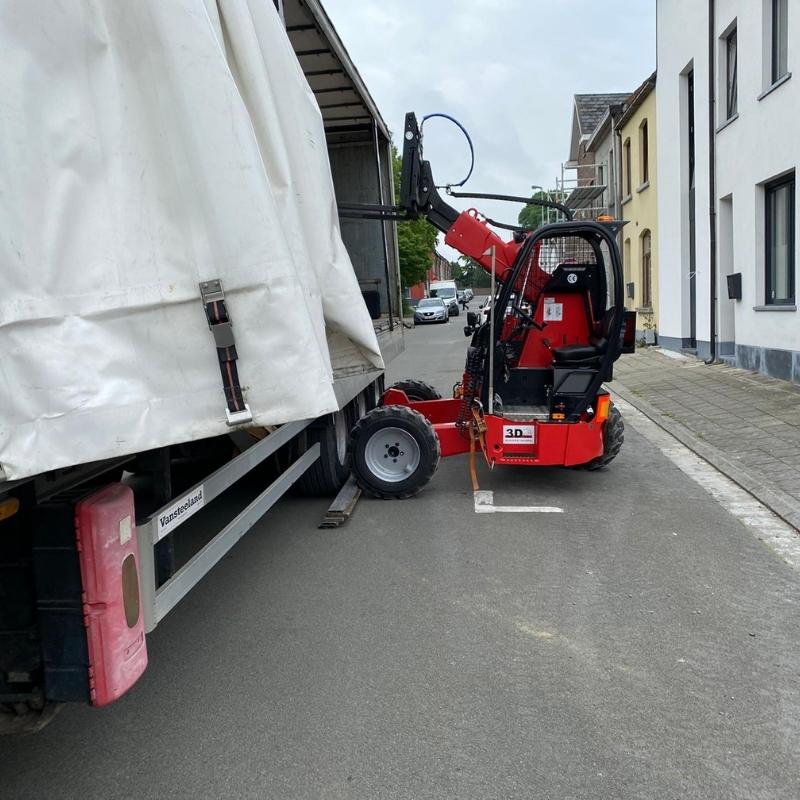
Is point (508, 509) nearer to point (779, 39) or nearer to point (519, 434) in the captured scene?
point (519, 434)

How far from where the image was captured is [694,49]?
16422 mm

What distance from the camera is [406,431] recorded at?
675cm

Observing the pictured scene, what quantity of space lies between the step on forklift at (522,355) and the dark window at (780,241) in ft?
22.1

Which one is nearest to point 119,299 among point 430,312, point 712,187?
point 712,187

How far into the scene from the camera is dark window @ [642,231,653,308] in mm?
21953

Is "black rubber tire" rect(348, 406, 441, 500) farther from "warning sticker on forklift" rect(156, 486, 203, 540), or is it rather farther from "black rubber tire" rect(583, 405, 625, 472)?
"warning sticker on forklift" rect(156, 486, 203, 540)

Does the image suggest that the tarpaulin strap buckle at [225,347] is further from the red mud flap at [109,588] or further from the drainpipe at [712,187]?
the drainpipe at [712,187]

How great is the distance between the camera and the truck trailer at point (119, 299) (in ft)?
7.42

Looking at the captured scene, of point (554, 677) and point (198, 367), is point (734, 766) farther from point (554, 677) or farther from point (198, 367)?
point (198, 367)

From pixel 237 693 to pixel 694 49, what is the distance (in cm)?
1673

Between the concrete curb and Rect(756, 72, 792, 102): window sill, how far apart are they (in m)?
5.18

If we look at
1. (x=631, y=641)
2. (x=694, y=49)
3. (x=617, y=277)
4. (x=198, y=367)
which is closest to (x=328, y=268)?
(x=198, y=367)

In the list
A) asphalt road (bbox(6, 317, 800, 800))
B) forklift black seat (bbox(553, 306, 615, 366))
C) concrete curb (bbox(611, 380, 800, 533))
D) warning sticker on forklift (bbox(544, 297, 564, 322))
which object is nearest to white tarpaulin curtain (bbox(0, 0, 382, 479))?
asphalt road (bbox(6, 317, 800, 800))

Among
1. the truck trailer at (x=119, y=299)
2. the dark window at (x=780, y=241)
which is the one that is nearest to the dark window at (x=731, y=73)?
Answer: the dark window at (x=780, y=241)
